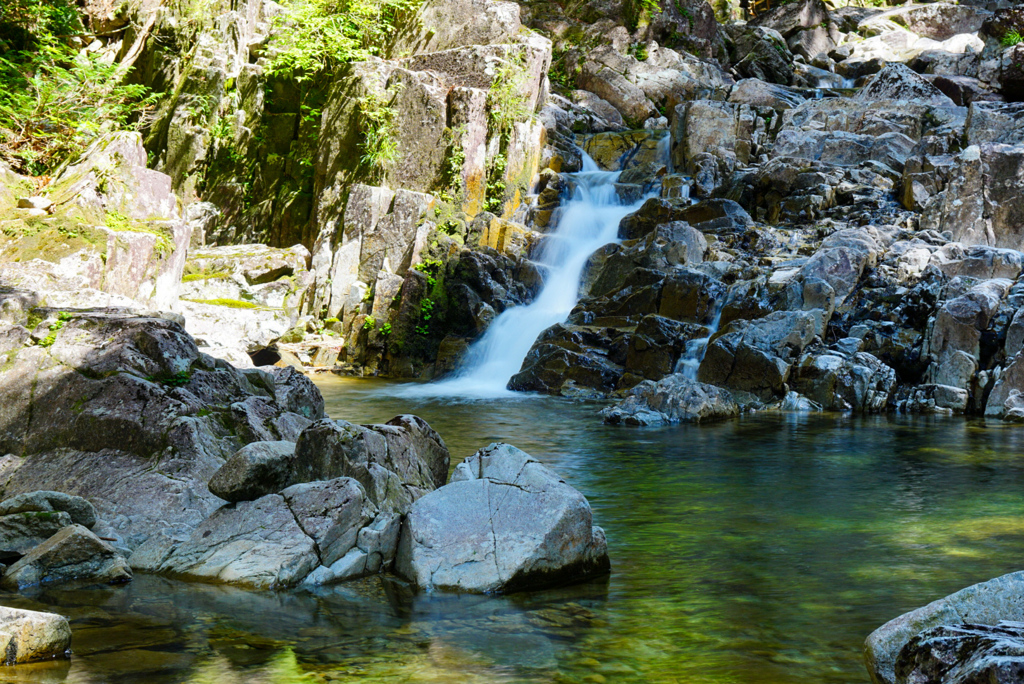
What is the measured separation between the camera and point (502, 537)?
477cm

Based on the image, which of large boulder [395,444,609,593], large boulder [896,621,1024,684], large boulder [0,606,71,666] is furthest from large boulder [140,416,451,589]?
large boulder [896,621,1024,684]

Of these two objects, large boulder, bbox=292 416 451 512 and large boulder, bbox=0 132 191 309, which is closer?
large boulder, bbox=292 416 451 512

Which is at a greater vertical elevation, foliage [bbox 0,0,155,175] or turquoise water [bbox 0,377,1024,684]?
foliage [bbox 0,0,155,175]

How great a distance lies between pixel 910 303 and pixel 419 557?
10.7 metres

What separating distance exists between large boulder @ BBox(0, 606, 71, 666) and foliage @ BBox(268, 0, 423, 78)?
18.5 m

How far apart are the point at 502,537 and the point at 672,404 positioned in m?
6.99

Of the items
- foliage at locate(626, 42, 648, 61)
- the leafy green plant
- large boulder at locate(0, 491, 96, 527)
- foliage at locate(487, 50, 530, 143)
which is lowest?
large boulder at locate(0, 491, 96, 527)

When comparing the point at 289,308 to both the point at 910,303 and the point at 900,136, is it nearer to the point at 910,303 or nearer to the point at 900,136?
the point at 910,303

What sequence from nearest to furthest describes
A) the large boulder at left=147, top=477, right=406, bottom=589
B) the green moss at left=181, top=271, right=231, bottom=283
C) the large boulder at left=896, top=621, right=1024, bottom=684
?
the large boulder at left=896, top=621, right=1024, bottom=684
the large boulder at left=147, top=477, right=406, bottom=589
the green moss at left=181, top=271, right=231, bottom=283

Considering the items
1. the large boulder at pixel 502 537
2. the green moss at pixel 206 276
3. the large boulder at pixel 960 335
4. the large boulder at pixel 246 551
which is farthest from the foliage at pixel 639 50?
the large boulder at pixel 246 551

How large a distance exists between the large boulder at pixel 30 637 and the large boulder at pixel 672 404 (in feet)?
26.3

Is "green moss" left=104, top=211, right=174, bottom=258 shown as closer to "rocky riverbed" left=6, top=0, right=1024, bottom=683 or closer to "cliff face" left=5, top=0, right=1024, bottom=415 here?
"rocky riverbed" left=6, top=0, right=1024, bottom=683

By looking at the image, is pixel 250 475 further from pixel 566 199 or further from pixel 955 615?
pixel 566 199

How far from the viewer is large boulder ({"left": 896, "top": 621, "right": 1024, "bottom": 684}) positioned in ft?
7.58
